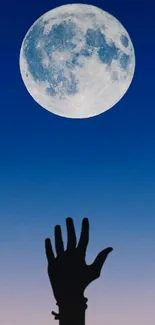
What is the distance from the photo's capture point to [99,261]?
241 inches

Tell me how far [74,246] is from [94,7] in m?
7.26

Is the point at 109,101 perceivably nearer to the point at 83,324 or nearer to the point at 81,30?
the point at 81,30

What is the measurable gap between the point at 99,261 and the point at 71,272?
0.38 metres

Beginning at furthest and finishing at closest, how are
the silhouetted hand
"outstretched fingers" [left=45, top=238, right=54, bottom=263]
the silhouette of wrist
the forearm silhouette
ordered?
"outstretched fingers" [left=45, top=238, right=54, bottom=263]
the silhouetted hand
the forearm silhouette
the silhouette of wrist

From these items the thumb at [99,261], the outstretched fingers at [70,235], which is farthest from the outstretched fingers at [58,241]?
the thumb at [99,261]

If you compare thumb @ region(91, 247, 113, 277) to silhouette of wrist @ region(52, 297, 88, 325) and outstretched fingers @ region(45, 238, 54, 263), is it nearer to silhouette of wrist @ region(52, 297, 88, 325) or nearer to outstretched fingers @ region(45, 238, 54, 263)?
silhouette of wrist @ region(52, 297, 88, 325)

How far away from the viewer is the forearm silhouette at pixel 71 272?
5602 mm

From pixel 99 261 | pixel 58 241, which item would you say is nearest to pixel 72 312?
pixel 99 261

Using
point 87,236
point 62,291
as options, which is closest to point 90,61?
point 87,236

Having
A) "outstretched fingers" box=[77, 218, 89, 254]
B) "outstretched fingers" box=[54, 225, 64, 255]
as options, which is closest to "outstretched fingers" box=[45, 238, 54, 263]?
"outstretched fingers" box=[54, 225, 64, 255]

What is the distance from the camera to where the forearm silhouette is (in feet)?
18.4

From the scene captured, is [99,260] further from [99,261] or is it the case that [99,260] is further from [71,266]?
[71,266]

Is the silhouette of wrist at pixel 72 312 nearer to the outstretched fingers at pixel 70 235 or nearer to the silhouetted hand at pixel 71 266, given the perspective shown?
the silhouetted hand at pixel 71 266

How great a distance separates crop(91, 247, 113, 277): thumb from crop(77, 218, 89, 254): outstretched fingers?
231mm
